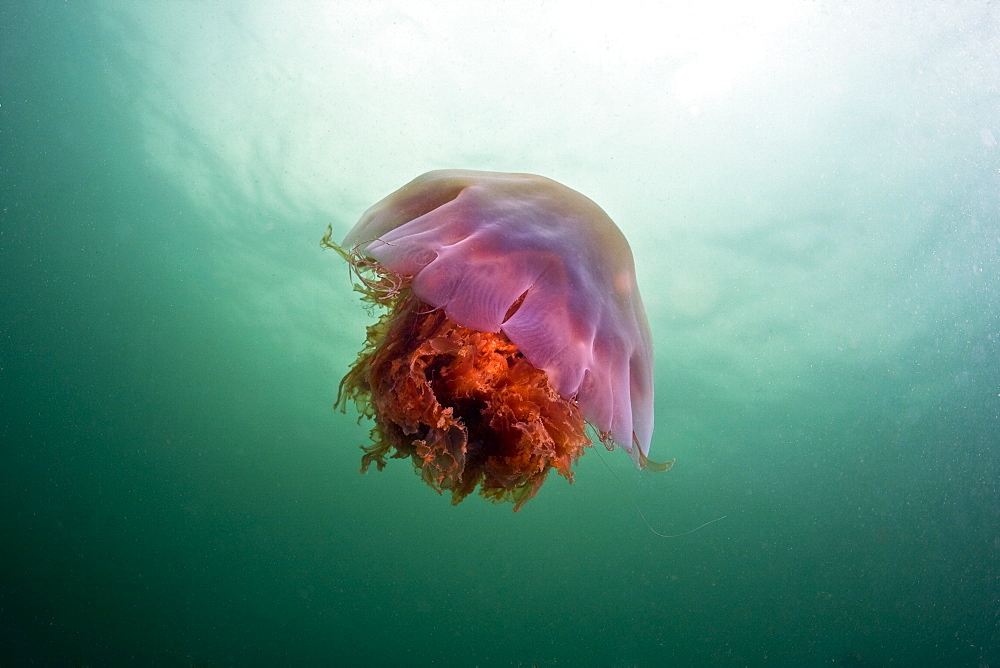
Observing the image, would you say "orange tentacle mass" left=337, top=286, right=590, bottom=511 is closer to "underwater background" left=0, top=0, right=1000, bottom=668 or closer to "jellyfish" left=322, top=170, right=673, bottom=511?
"jellyfish" left=322, top=170, right=673, bottom=511

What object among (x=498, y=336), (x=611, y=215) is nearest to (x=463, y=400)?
(x=498, y=336)

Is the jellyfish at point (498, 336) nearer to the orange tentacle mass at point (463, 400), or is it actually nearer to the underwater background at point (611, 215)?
the orange tentacle mass at point (463, 400)

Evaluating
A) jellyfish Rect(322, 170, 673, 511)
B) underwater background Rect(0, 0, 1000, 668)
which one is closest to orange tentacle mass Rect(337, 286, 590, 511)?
jellyfish Rect(322, 170, 673, 511)

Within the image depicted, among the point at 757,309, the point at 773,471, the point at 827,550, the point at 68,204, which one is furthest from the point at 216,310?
the point at 827,550

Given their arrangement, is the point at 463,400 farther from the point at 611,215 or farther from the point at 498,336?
the point at 611,215

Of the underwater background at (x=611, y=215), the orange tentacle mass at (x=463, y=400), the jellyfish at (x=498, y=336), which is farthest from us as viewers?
the underwater background at (x=611, y=215)

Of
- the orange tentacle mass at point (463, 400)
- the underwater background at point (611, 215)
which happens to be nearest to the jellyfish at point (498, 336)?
the orange tentacle mass at point (463, 400)
